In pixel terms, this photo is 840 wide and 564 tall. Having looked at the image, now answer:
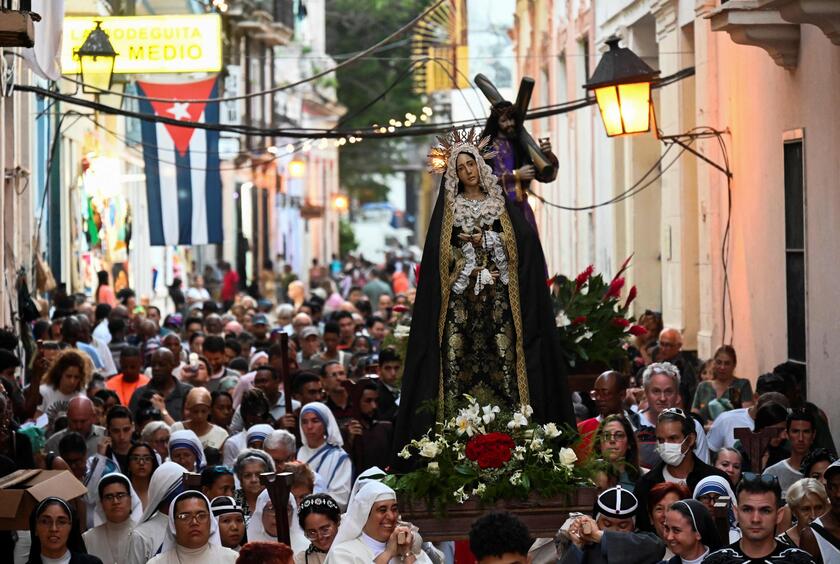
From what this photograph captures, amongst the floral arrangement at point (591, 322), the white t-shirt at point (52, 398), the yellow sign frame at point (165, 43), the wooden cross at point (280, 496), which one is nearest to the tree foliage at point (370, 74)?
the yellow sign frame at point (165, 43)

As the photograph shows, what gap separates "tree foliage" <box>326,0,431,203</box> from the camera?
62375 millimetres

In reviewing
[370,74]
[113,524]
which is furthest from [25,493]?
[370,74]

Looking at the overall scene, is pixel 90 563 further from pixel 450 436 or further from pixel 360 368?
pixel 360 368

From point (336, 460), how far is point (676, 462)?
8.84 feet

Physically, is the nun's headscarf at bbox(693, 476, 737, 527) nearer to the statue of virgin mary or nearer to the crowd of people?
the crowd of people

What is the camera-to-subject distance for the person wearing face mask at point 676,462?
403 inches

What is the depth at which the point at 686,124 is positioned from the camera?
1872 centimetres

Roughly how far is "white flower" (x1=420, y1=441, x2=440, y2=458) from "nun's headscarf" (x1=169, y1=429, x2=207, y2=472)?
2.69m

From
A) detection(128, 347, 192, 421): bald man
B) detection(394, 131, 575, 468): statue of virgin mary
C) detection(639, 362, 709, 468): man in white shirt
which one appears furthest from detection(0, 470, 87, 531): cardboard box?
detection(128, 347, 192, 421): bald man

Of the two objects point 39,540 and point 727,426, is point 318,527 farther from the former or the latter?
point 727,426

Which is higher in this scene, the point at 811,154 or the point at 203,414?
the point at 811,154

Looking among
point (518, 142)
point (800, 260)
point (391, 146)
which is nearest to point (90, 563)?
point (518, 142)

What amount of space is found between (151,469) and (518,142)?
301 cm

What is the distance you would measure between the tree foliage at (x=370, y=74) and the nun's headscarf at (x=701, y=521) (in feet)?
168
